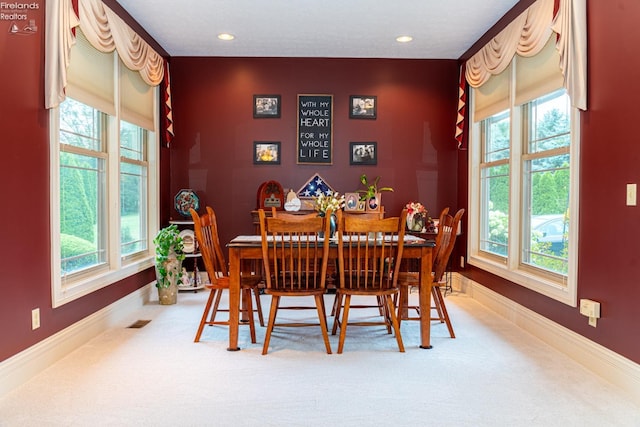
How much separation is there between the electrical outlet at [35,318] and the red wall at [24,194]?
3cm

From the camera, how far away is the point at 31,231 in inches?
114

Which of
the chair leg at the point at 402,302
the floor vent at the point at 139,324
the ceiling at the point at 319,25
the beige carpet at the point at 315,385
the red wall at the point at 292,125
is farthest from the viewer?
the red wall at the point at 292,125

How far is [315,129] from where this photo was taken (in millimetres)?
5883

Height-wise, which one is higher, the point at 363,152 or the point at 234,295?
the point at 363,152

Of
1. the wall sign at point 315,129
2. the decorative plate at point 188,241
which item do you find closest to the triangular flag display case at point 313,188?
the wall sign at point 315,129

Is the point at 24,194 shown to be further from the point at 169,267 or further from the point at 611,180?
the point at 611,180

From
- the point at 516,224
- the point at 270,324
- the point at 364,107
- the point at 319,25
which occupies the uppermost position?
the point at 319,25

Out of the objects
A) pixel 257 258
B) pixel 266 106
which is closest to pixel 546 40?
pixel 257 258

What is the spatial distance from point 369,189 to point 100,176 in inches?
118

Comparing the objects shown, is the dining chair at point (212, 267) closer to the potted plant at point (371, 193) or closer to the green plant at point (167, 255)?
the green plant at point (167, 255)

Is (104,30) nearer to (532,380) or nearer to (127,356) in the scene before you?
(127,356)

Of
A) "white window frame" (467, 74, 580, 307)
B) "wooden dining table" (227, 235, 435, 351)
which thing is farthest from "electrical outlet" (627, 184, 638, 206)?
"wooden dining table" (227, 235, 435, 351)

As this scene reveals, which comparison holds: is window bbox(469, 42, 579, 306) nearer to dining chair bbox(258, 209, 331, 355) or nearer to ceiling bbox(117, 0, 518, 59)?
ceiling bbox(117, 0, 518, 59)

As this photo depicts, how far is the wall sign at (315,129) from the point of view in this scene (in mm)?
5871
